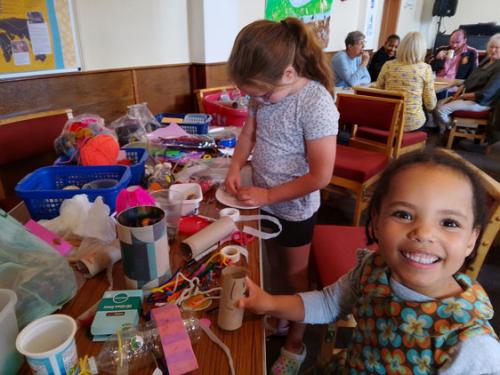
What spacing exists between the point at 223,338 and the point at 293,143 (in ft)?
2.18

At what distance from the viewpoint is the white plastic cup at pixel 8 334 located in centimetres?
52

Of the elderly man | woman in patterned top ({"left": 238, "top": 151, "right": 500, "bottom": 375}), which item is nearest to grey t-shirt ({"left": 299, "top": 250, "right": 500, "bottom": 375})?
woman in patterned top ({"left": 238, "top": 151, "right": 500, "bottom": 375})

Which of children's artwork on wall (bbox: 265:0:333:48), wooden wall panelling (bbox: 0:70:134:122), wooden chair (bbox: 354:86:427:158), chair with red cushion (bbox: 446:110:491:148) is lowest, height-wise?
chair with red cushion (bbox: 446:110:491:148)

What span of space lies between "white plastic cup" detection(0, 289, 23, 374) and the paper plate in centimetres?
64

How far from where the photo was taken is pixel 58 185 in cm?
117

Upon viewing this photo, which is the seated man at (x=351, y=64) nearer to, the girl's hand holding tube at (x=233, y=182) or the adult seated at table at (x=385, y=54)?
the adult seated at table at (x=385, y=54)

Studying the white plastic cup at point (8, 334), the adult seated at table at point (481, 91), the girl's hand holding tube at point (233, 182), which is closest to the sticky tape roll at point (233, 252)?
the girl's hand holding tube at point (233, 182)

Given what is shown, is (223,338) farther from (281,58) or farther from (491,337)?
(281,58)

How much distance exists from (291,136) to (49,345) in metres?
0.82

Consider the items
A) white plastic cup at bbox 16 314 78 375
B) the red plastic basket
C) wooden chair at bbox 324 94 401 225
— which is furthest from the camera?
wooden chair at bbox 324 94 401 225

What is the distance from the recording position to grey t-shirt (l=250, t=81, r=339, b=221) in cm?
103

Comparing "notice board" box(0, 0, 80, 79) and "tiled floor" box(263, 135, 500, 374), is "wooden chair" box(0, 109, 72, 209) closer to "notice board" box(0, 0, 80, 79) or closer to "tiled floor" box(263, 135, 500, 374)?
"notice board" box(0, 0, 80, 79)

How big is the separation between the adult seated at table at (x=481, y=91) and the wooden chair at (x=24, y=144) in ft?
13.2

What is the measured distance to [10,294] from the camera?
558 mm
